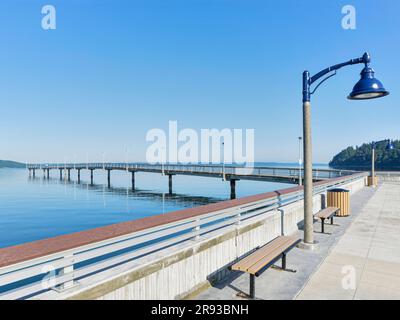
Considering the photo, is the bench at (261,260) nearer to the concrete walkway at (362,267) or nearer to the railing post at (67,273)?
the concrete walkway at (362,267)

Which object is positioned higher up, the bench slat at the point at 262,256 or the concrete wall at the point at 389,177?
the bench slat at the point at 262,256

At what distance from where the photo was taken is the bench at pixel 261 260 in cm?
410

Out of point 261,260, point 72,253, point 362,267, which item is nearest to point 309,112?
point 362,267

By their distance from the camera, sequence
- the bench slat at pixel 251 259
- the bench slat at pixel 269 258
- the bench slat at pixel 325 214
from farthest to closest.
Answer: the bench slat at pixel 325 214, the bench slat at pixel 251 259, the bench slat at pixel 269 258

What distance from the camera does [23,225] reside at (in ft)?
81.0

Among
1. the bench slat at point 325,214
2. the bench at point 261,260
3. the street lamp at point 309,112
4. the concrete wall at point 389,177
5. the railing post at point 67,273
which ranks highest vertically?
the street lamp at point 309,112

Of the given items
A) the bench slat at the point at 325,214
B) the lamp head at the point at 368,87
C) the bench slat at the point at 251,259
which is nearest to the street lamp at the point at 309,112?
the lamp head at the point at 368,87

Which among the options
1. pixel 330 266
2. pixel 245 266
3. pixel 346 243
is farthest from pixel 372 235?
pixel 245 266

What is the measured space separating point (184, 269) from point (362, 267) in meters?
3.96

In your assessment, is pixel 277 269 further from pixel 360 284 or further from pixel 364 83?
pixel 364 83

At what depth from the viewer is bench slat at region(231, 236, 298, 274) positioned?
4.12 metres

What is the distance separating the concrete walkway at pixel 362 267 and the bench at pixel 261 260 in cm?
70

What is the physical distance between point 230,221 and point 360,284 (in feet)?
8.34

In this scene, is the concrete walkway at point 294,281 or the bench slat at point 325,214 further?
the bench slat at point 325,214
